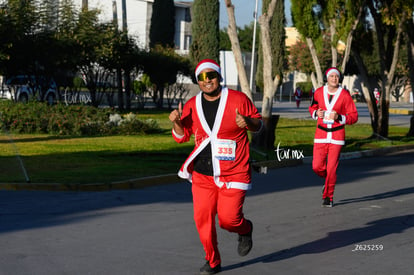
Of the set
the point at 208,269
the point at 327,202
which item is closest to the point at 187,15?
the point at 327,202

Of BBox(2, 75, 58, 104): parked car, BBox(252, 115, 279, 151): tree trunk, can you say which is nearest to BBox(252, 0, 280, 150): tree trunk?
BBox(252, 115, 279, 151): tree trunk

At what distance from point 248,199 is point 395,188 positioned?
296 cm

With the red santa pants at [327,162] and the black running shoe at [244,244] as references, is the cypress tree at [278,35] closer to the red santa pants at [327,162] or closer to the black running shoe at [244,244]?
the red santa pants at [327,162]

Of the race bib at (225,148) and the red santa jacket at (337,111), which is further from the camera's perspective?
the red santa jacket at (337,111)

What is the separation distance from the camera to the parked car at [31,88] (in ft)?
119

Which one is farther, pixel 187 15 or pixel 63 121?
pixel 187 15

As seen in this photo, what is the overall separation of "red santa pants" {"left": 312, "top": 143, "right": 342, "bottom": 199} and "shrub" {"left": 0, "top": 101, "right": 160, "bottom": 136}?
1380 centimetres

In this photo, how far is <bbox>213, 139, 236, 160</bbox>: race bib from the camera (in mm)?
6988

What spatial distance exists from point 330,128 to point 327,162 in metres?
0.47

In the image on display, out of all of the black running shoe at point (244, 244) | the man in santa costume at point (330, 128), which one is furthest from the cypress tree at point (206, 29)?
the black running shoe at point (244, 244)

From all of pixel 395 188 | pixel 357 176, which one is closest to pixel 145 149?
pixel 357 176

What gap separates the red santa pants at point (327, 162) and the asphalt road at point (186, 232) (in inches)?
12.4

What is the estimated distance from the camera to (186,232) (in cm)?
929

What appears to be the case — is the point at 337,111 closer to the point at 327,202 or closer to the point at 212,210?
the point at 327,202
